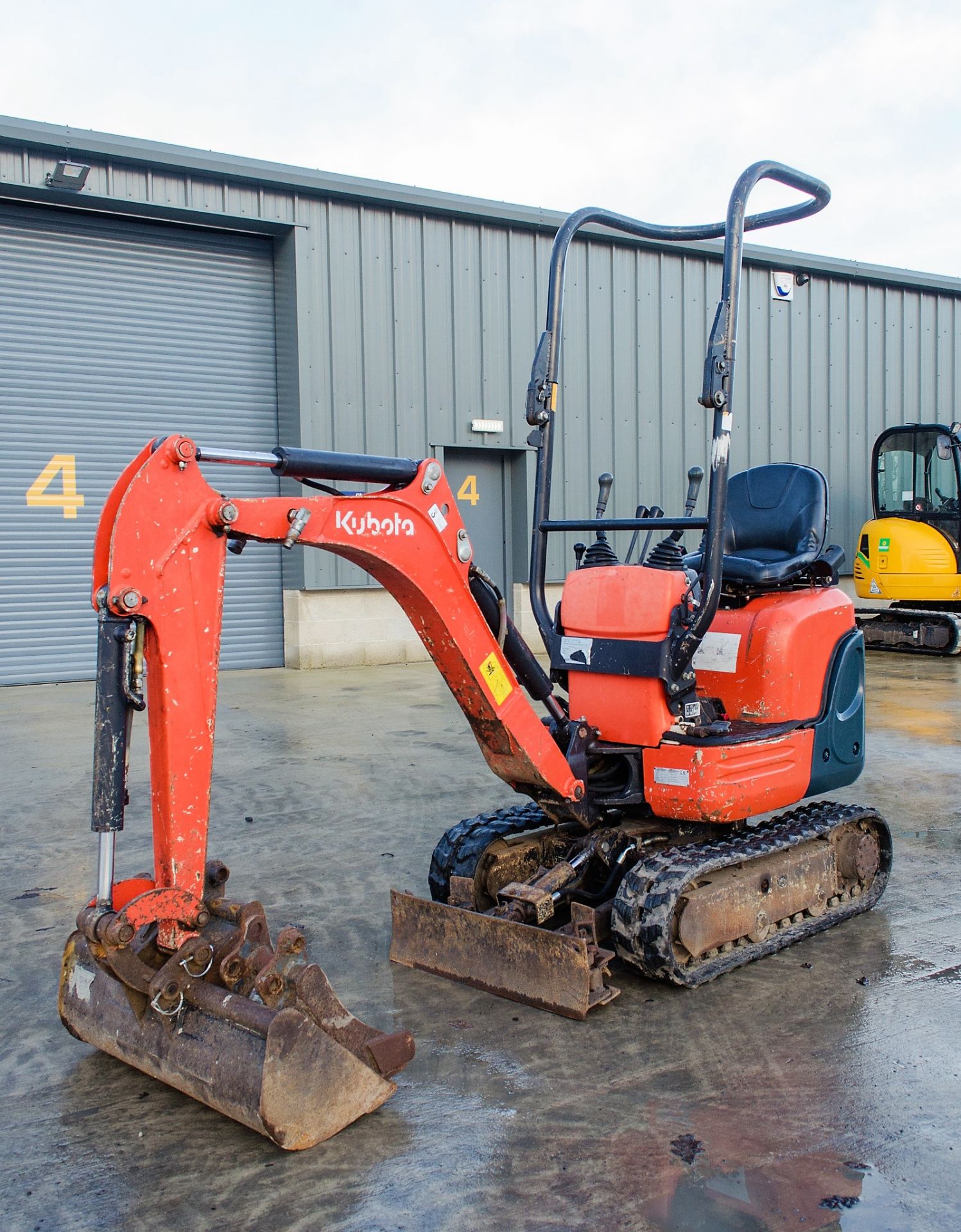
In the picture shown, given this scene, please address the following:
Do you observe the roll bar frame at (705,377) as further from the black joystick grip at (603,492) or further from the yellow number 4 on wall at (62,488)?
the yellow number 4 on wall at (62,488)

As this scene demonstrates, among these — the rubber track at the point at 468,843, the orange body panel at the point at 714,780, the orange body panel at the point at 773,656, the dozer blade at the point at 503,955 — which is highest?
the orange body panel at the point at 773,656

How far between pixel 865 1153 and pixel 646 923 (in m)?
1.03

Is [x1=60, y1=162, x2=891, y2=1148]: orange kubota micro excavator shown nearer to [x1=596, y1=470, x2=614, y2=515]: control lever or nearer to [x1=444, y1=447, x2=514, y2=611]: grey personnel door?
[x1=596, y1=470, x2=614, y2=515]: control lever

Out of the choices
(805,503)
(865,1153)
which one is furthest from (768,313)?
(865,1153)

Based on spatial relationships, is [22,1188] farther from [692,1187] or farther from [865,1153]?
[865,1153]

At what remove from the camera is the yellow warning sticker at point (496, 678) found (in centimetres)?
364

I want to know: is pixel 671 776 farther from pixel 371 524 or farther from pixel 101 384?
pixel 101 384

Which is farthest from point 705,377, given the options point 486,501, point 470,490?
point 486,501

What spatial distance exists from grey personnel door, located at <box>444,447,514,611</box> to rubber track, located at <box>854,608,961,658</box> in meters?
4.52

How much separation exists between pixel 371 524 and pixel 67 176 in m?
9.49

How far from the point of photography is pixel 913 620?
46.1ft

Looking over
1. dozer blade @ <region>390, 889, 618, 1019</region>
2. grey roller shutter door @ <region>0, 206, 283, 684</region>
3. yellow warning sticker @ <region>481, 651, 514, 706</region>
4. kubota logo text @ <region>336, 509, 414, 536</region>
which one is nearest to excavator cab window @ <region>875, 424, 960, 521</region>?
grey roller shutter door @ <region>0, 206, 283, 684</region>

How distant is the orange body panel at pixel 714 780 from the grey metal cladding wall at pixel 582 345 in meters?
8.84

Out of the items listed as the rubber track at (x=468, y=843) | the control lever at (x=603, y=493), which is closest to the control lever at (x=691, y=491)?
the control lever at (x=603, y=493)
